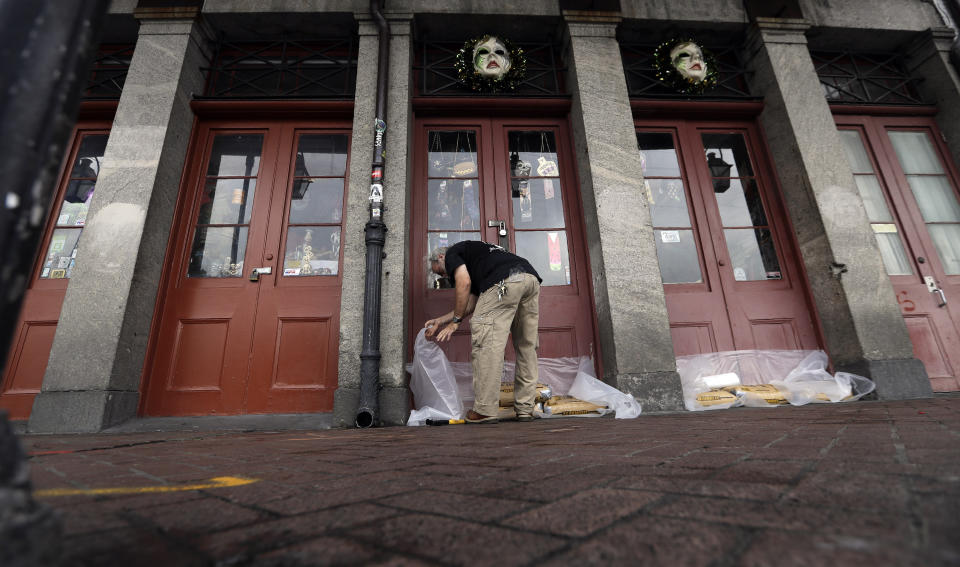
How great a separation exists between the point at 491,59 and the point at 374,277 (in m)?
3.06

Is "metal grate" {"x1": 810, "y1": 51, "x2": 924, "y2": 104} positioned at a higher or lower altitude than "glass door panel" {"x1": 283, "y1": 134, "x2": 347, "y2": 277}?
higher

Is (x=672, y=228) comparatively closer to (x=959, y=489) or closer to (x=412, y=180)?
(x=412, y=180)

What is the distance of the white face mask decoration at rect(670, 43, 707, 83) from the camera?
5.07m

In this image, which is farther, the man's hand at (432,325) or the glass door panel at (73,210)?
the glass door panel at (73,210)

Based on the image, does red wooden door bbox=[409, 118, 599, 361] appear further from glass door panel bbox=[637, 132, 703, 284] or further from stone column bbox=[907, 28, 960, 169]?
stone column bbox=[907, 28, 960, 169]

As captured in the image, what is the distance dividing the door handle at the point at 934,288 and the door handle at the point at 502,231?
4938 mm

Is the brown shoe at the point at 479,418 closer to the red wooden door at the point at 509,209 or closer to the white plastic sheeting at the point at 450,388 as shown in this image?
the white plastic sheeting at the point at 450,388

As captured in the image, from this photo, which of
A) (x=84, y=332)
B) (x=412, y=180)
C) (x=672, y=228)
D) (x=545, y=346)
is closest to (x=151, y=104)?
(x=84, y=332)

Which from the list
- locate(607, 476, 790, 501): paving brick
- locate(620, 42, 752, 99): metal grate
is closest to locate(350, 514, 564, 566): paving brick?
locate(607, 476, 790, 501): paving brick

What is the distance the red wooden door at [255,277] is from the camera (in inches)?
160

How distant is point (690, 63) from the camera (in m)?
5.08

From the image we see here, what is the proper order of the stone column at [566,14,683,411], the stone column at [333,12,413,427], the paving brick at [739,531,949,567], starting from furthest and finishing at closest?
the stone column at [566,14,683,411], the stone column at [333,12,413,427], the paving brick at [739,531,949,567]

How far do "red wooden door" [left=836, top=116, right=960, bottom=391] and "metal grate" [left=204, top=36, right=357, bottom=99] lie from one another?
6.69 metres

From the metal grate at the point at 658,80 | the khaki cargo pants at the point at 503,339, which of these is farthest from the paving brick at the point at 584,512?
the metal grate at the point at 658,80
